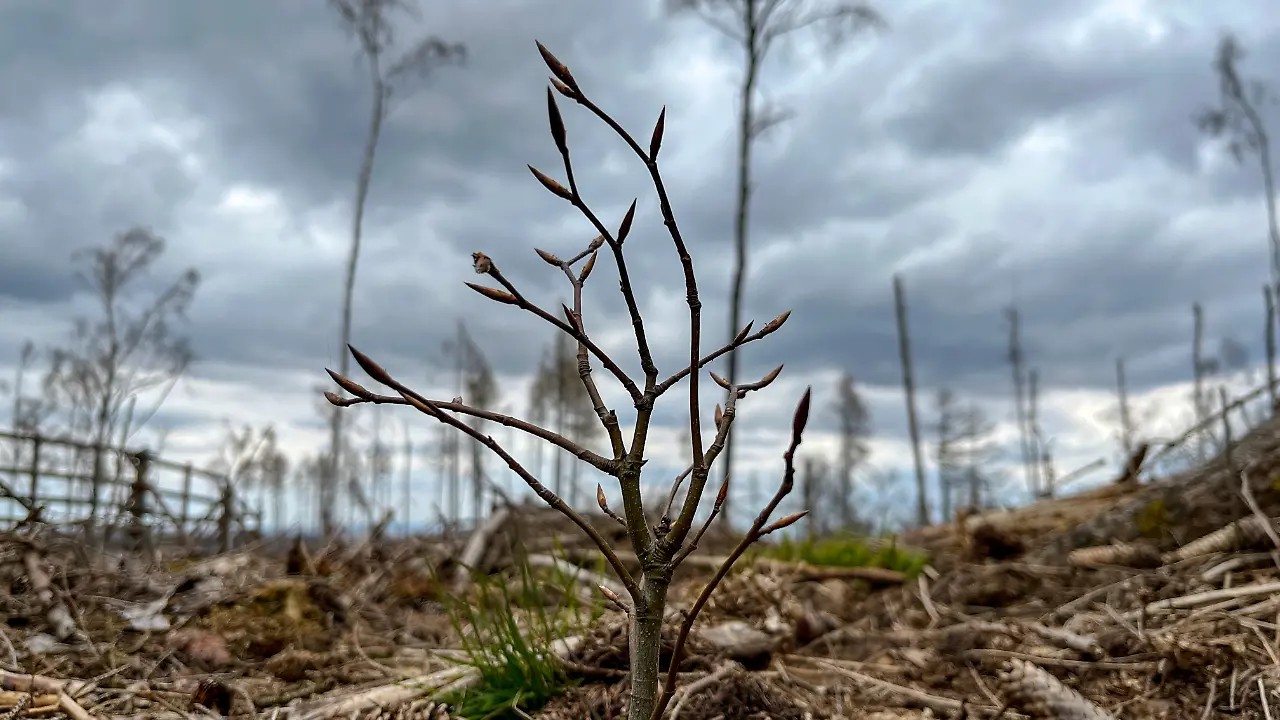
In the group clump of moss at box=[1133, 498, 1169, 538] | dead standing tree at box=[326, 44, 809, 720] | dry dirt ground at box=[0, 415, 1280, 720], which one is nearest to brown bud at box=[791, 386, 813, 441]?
dead standing tree at box=[326, 44, 809, 720]

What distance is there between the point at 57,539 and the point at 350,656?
154 cm

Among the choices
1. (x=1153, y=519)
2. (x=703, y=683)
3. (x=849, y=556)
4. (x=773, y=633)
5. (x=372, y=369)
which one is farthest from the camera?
(x=849, y=556)

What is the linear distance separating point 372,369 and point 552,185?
35 cm

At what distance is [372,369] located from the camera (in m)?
0.99

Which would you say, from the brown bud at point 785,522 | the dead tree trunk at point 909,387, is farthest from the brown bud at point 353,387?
the dead tree trunk at point 909,387

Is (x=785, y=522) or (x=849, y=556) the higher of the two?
(x=785, y=522)

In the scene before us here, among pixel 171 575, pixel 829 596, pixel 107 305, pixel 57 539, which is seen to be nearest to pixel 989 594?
pixel 829 596

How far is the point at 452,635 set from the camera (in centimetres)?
326

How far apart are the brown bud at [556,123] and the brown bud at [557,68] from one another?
7cm

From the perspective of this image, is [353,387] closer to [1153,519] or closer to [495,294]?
[495,294]

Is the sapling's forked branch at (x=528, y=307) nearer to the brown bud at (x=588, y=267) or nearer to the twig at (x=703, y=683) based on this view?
the brown bud at (x=588, y=267)

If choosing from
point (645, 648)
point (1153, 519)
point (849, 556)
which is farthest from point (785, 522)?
point (849, 556)

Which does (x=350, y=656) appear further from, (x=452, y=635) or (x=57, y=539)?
(x=57, y=539)

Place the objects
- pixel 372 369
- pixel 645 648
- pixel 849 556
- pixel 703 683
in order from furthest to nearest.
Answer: pixel 849 556, pixel 703 683, pixel 645 648, pixel 372 369
